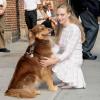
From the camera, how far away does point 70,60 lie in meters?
7.77

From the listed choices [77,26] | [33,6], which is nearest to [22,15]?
[33,6]

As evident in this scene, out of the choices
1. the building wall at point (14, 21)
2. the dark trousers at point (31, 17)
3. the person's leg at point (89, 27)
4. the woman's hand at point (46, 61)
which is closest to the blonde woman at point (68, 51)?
the woman's hand at point (46, 61)

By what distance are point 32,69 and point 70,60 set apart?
0.86 meters

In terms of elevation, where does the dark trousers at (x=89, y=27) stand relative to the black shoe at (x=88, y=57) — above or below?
above

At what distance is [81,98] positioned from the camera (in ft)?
23.4

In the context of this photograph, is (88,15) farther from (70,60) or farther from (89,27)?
(70,60)

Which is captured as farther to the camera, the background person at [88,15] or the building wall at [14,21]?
the building wall at [14,21]

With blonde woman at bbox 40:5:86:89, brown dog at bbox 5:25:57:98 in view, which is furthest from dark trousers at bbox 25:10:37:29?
brown dog at bbox 5:25:57:98

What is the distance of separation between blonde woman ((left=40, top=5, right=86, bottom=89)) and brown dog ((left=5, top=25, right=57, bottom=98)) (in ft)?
1.41

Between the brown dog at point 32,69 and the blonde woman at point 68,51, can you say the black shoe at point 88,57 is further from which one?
the brown dog at point 32,69

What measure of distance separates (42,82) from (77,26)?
3.49ft

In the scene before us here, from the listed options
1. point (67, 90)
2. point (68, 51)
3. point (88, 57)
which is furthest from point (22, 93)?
point (88, 57)

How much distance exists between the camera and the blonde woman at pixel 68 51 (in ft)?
25.1

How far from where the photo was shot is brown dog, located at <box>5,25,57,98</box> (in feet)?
23.2
